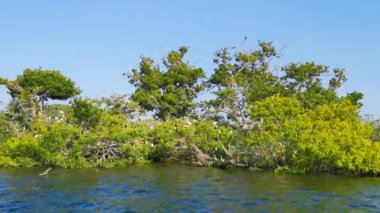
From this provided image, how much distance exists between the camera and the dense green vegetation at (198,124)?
3244 centimetres

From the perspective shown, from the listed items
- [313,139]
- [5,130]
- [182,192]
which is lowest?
[182,192]

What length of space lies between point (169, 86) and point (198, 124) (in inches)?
441

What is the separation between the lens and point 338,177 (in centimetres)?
3070

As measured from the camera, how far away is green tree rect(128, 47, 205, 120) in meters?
49.9

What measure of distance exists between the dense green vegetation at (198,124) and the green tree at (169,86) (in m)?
0.11

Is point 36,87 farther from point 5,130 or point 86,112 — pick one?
point 86,112

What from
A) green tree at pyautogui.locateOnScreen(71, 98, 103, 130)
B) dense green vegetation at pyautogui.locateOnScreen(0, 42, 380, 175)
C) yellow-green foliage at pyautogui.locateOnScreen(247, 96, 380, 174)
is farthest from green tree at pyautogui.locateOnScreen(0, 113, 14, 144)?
yellow-green foliage at pyautogui.locateOnScreen(247, 96, 380, 174)

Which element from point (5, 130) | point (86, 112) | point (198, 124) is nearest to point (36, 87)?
point (5, 130)

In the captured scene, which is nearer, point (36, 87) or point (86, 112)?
point (86, 112)

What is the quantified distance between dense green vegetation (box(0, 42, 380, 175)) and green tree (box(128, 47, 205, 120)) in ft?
0.37

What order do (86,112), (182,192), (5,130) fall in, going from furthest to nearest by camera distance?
(5,130) < (86,112) < (182,192)

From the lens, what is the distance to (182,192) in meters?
25.4

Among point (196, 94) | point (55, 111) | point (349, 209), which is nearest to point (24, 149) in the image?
point (55, 111)

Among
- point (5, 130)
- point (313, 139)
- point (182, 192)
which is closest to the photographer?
point (182, 192)
